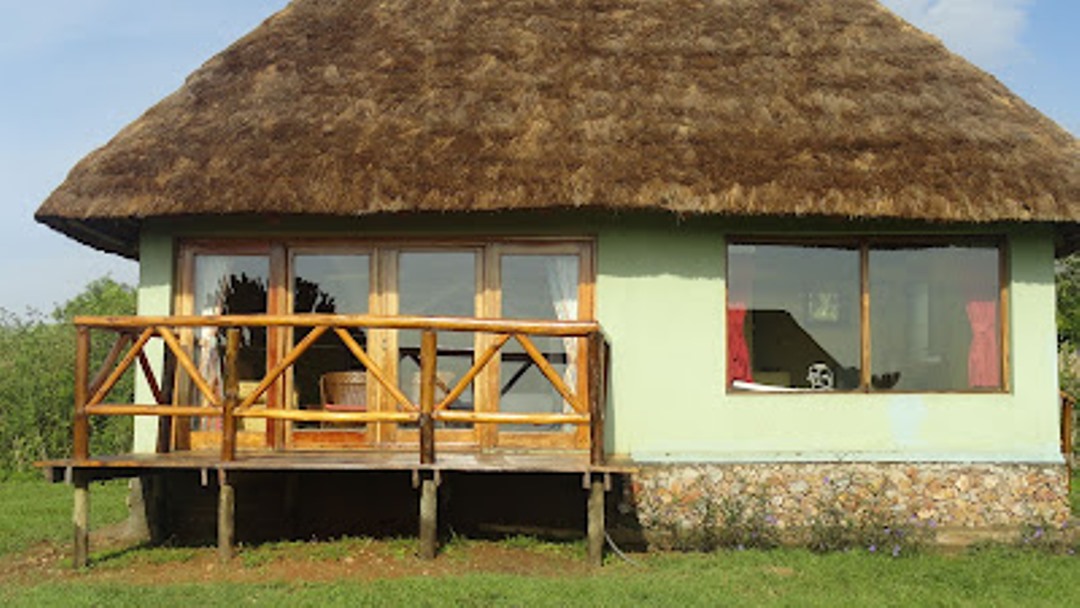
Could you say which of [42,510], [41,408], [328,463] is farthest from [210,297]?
[41,408]

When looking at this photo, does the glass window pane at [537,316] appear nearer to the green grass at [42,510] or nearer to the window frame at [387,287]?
the window frame at [387,287]

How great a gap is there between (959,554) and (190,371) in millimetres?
5966

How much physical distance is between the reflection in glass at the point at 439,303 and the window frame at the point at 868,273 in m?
2.15

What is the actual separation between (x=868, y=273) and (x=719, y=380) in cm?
154

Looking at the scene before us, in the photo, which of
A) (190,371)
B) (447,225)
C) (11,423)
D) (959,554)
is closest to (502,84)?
(447,225)

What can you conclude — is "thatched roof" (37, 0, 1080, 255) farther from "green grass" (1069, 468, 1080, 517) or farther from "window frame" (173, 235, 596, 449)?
"green grass" (1069, 468, 1080, 517)

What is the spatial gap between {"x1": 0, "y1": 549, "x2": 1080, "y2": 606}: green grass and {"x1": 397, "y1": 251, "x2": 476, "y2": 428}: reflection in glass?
2.26 m

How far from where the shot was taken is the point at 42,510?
10969 millimetres

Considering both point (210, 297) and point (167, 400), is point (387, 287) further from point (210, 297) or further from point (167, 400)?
point (167, 400)

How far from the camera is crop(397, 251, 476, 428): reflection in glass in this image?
8891 millimetres

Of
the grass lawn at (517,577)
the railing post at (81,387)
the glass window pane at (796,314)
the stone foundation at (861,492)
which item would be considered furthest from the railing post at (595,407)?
the railing post at (81,387)

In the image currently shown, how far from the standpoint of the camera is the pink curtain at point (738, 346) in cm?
880

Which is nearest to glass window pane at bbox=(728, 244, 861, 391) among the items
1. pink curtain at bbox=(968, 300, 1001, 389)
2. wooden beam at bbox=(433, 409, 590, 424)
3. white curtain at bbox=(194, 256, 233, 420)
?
pink curtain at bbox=(968, 300, 1001, 389)

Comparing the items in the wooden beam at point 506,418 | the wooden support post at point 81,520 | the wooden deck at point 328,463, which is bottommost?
the wooden support post at point 81,520
